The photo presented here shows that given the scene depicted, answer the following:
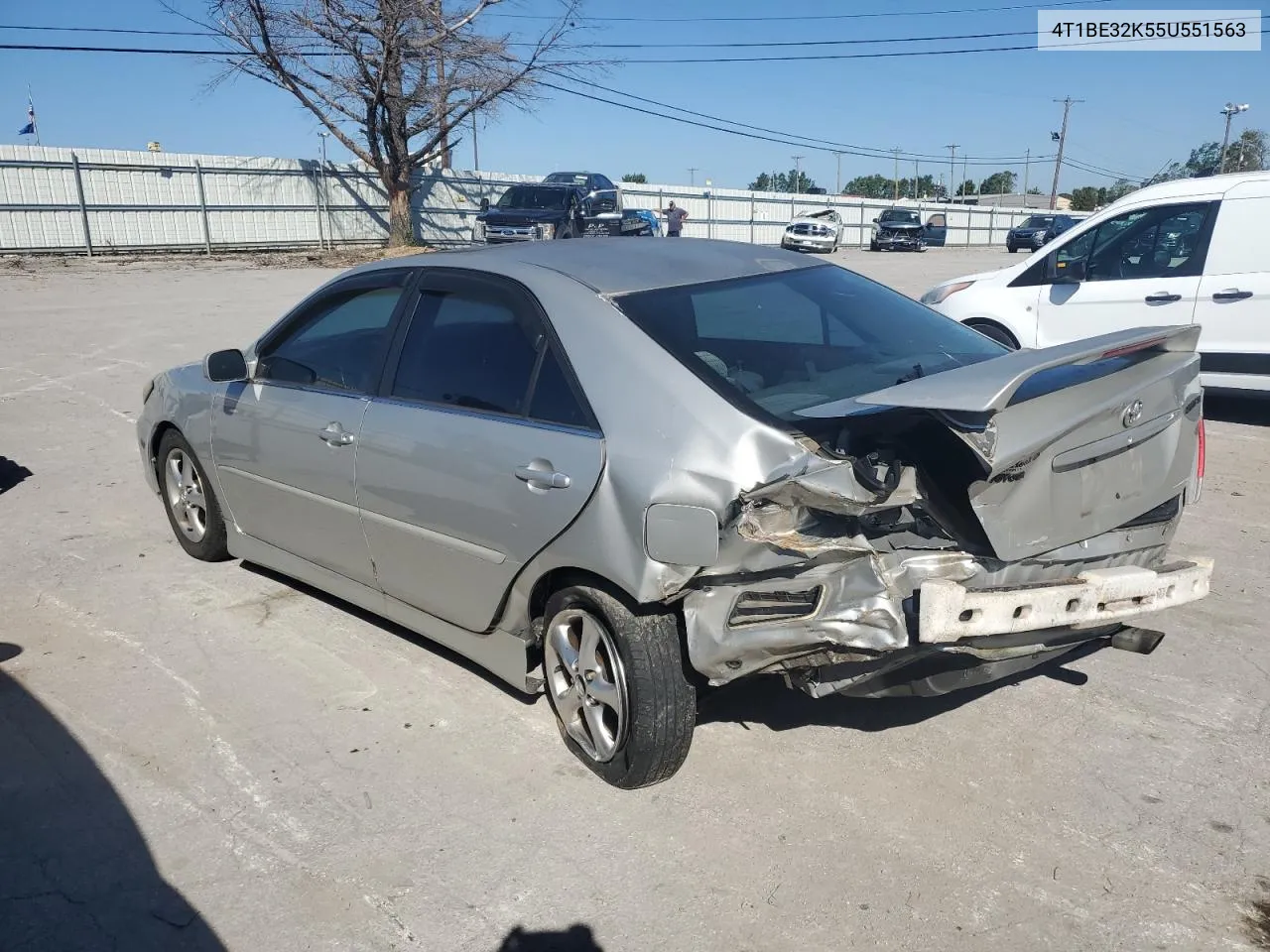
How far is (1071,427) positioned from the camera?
2877 millimetres

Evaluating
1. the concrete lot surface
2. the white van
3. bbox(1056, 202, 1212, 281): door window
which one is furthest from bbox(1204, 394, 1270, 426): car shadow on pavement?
the concrete lot surface

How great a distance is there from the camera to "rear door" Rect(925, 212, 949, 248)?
5016 centimetres

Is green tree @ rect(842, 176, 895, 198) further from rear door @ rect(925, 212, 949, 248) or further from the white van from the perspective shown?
the white van

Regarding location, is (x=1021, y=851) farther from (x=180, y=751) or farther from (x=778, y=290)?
(x=180, y=751)

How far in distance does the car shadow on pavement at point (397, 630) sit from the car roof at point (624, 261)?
1516mm

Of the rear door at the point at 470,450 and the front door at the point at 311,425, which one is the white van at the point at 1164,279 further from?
the front door at the point at 311,425

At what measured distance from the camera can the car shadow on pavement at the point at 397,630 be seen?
3.97 meters

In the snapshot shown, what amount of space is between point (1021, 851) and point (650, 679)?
1142mm

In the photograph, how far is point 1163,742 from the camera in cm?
344

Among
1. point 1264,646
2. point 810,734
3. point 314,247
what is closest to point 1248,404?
point 1264,646

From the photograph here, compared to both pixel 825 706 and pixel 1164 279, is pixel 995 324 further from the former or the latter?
pixel 825 706

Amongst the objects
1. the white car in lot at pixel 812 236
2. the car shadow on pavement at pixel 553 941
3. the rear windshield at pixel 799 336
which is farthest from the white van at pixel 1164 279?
the white car in lot at pixel 812 236

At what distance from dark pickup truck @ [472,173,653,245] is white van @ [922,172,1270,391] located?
15848mm

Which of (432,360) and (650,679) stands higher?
(432,360)
